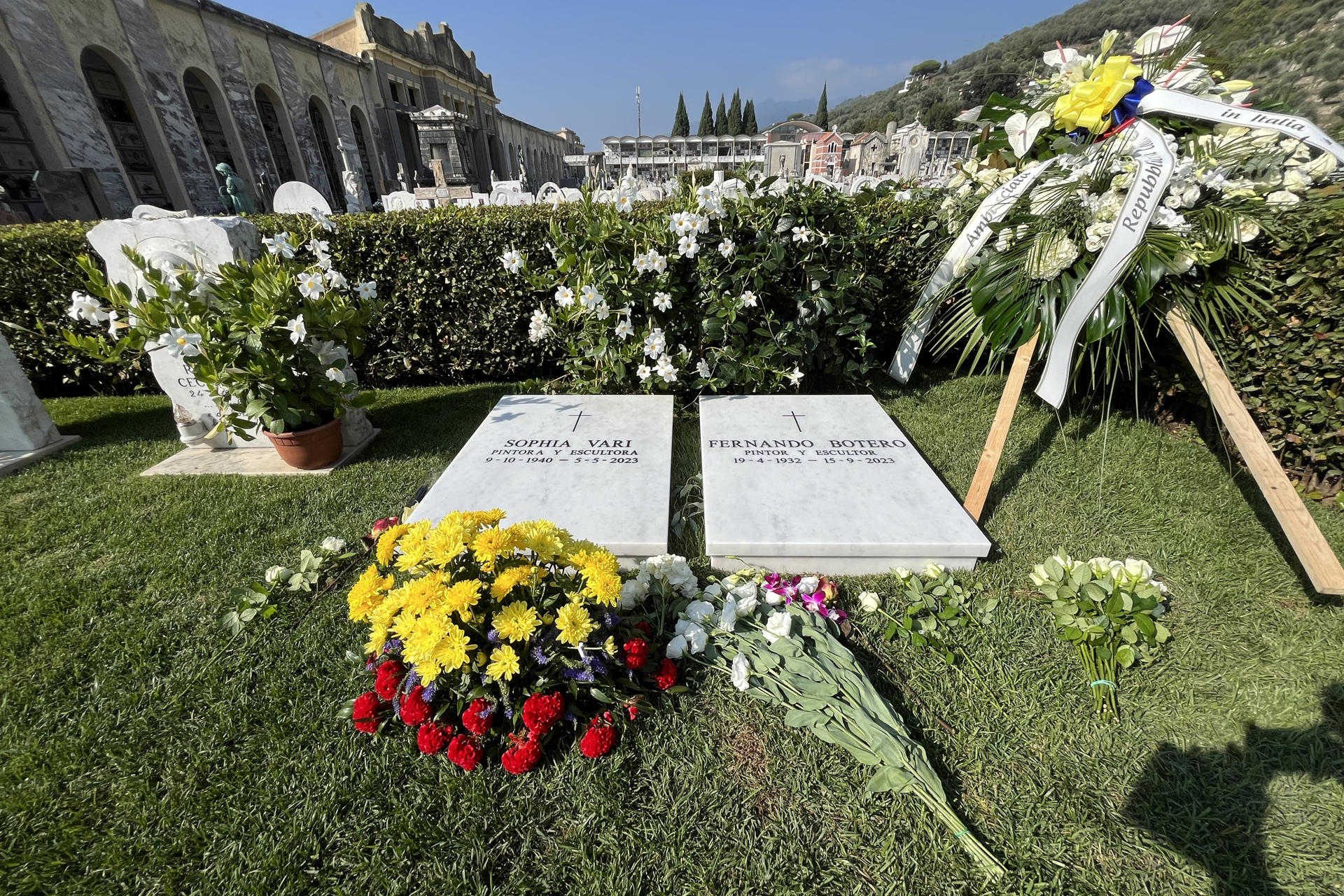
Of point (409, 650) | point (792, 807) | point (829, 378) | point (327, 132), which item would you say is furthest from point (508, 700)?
point (327, 132)

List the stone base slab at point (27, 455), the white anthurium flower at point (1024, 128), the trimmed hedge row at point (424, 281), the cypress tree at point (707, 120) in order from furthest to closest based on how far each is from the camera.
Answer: the cypress tree at point (707, 120) → the trimmed hedge row at point (424, 281) → the stone base slab at point (27, 455) → the white anthurium flower at point (1024, 128)

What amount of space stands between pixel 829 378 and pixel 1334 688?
2.86 m

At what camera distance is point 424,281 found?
13.6 ft

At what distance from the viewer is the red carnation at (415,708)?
1.48 metres

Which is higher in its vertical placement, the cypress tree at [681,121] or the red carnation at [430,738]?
the cypress tree at [681,121]

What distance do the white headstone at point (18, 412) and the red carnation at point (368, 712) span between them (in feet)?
12.2

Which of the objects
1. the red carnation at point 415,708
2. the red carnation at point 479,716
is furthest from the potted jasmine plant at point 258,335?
the red carnation at point 479,716

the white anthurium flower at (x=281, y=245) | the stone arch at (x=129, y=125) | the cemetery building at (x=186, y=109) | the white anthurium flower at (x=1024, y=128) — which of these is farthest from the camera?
the stone arch at (x=129, y=125)

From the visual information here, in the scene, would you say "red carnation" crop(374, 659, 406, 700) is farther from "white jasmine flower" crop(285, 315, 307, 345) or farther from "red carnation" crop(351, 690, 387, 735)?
"white jasmine flower" crop(285, 315, 307, 345)

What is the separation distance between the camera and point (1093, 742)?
1.68 metres

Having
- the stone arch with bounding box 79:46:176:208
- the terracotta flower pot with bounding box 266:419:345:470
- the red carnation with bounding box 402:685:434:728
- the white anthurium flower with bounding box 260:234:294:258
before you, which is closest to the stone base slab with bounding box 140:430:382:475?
the terracotta flower pot with bounding box 266:419:345:470

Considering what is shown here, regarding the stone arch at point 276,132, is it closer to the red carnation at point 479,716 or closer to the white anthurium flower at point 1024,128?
the white anthurium flower at point 1024,128

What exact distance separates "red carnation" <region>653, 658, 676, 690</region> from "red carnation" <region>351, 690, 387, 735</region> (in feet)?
2.87

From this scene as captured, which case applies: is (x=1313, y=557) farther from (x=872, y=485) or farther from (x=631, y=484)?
(x=631, y=484)
